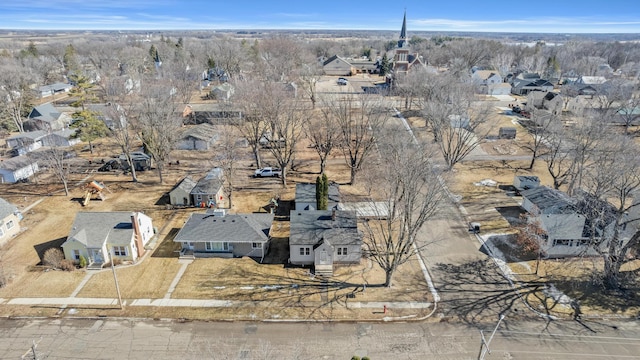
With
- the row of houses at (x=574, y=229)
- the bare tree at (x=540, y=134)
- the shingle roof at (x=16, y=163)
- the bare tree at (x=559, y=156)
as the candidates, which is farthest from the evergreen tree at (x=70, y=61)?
the row of houses at (x=574, y=229)

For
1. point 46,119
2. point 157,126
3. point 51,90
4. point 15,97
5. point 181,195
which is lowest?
point 181,195

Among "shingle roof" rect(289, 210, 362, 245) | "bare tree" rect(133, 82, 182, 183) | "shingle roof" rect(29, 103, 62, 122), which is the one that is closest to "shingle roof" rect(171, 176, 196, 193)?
"bare tree" rect(133, 82, 182, 183)

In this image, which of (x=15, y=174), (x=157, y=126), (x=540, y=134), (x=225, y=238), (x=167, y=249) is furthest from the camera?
(x=540, y=134)

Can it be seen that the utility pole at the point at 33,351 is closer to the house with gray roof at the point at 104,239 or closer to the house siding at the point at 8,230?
the house with gray roof at the point at 104,239

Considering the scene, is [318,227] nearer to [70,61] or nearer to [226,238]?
[226,238]

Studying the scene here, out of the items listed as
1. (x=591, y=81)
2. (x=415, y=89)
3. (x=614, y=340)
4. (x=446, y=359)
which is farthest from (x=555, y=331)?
(x=591, y=81)

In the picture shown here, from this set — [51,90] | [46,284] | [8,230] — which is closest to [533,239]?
[46,284]

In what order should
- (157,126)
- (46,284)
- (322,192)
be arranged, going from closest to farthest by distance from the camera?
(46,284), (322,192), (157,126)
